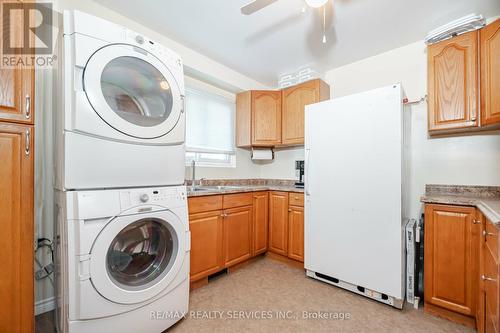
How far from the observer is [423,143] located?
7.23 feet

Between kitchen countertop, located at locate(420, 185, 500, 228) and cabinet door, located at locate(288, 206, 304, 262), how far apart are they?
112cm

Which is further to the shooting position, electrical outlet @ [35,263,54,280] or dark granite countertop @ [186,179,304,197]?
dark granite countertop @ [186,179,304,197]

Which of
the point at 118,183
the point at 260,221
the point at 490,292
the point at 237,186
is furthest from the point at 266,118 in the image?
the point at 490,292

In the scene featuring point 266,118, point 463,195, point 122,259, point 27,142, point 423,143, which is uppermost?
point 266,118

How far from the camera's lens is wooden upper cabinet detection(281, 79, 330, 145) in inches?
107

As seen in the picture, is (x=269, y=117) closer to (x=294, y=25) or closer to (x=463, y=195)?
(x=294, y=25)

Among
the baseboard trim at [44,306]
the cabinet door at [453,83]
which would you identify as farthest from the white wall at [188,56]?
the baseboard trim at [44,306]

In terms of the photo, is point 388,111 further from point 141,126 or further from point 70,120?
point 70,120

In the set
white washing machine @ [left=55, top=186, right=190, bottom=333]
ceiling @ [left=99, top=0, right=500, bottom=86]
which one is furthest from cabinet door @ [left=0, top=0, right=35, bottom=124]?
ceiling @ [left=99, top=0, right=500, bottom=86]

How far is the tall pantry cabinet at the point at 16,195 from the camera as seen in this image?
1054mm

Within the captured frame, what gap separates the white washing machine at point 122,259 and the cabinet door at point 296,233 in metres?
1.30

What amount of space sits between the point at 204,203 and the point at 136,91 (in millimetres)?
1080

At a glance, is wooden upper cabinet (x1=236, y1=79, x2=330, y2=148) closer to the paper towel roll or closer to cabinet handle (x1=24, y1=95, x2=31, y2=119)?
the paper towel roll

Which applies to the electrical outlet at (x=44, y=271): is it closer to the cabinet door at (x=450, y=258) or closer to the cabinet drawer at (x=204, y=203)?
the cabinet drawer at (x=204, y=203)
